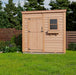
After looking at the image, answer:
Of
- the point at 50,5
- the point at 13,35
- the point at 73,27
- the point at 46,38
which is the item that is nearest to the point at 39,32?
the point at 46,38

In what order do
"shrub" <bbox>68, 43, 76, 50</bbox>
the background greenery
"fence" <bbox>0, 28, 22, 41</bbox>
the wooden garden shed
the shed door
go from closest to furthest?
1. the wooden garden shed
2. the shed door
3. "shrub" <bbox>68, 43, 76, 50</bbox>
4. "fence" <bbox>0, 28, 22, 41</bbox>
5. the background greenery

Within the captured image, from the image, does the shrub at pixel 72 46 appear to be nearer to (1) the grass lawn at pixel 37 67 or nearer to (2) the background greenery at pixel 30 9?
(1) the grass lawn at pixel 37 67

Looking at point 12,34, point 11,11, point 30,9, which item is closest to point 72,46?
point 12,34

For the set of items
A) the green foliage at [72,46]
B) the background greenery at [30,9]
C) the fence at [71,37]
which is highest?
the background greenery at [30,9]

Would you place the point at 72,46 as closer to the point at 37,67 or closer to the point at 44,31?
the point at 44,31

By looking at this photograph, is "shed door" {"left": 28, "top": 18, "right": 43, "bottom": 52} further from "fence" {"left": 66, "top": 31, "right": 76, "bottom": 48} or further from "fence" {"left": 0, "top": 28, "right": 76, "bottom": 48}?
"fence" {"left": 66, "top": 31, "right": 76, "bottom": 48}

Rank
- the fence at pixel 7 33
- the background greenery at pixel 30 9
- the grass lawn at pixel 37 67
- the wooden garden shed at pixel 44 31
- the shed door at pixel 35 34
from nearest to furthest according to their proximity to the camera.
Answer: the grass lawn at pixel 37 67
the wooden garden shed at pixel 44 31
the shed door at pixel 35 34
the fence at pixel 7 33
the background greenery at pixel 30 9

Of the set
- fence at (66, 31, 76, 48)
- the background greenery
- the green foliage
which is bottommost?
the green foliage

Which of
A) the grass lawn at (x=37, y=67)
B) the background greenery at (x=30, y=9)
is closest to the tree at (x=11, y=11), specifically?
the background greenery at (x=30, y=9)

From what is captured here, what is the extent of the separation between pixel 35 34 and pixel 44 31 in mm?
603

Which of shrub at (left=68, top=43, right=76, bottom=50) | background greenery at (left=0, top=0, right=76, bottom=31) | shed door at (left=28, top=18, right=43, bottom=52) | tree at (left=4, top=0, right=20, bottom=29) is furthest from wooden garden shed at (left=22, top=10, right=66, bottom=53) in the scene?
tree at (left=4, top=0, right=20, bottom=29)

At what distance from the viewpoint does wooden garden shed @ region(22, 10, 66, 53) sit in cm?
977

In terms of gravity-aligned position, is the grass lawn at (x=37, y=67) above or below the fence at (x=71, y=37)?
below

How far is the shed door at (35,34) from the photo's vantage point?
32.6 feet
